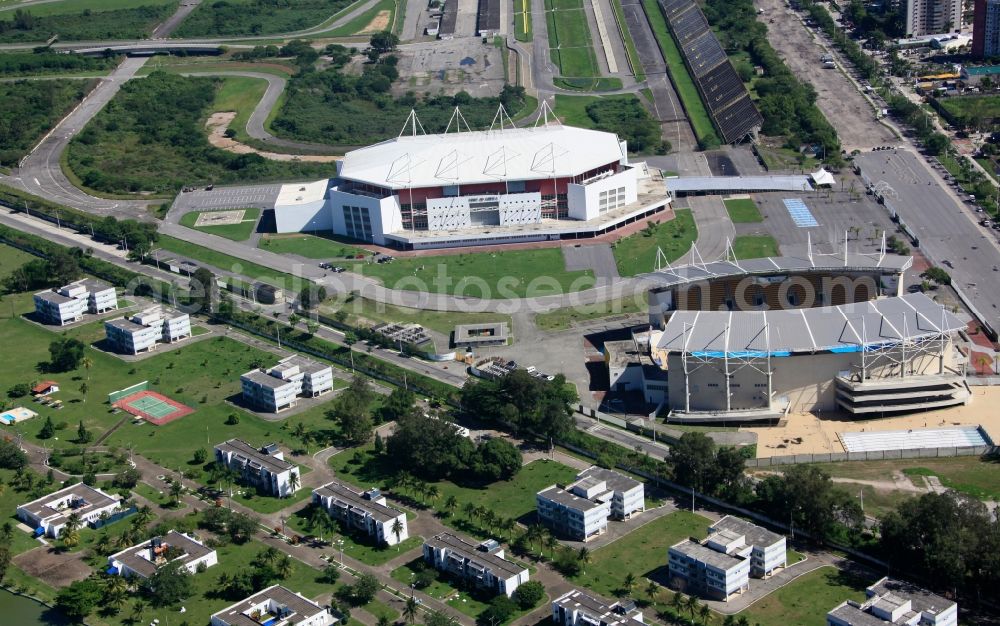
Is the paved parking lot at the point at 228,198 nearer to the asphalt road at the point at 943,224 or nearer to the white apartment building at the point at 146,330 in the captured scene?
the white apartment building at the point at 146,330

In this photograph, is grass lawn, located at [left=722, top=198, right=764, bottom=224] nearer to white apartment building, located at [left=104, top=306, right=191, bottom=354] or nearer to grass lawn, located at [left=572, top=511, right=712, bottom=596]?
white apartment building, located at [left=104, top=306, right=191, bottom=354]

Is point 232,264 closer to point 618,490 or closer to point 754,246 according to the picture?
point 754,246

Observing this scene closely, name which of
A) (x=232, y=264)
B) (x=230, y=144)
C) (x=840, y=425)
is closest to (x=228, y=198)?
(x=232, y=264)

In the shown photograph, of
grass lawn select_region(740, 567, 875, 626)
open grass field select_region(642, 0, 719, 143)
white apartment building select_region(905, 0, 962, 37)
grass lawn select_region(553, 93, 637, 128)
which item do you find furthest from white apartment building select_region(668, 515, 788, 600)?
white apartment building select_region(905, 0, 962, 37)

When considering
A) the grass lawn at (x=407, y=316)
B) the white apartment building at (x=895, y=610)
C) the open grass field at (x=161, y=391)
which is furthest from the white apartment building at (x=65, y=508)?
the white apartment building at (x=895, y=610)

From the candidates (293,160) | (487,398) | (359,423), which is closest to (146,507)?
(359,423)

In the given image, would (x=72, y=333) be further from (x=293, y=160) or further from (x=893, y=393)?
(x=893, y=393)
